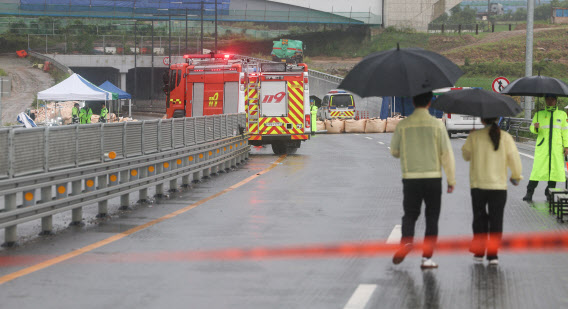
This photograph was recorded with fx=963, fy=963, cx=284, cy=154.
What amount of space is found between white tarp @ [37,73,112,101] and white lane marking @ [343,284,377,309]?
35.1 m

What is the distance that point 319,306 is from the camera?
7.61m

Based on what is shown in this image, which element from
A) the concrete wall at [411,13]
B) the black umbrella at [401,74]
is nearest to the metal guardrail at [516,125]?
the black umbrella at [401,74]

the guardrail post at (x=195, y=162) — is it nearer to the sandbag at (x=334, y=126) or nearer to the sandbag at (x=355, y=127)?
the sandbag at (x=334, y=126)

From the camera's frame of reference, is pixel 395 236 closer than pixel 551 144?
Yes

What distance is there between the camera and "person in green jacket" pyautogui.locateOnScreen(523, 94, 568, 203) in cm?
1522

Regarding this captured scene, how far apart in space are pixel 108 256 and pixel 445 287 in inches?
149

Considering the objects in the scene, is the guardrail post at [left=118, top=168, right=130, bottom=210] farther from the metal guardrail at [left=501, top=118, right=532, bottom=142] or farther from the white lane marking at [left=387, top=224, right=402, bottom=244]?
the metal guardrail at [left=501, top=118, right=532, bottom=142]

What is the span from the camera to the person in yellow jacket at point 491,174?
950 centimetres

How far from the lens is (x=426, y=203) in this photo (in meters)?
9.27

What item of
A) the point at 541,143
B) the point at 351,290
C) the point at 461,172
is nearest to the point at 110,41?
the point at 461,172

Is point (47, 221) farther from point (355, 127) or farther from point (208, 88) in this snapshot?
point (355, 127)

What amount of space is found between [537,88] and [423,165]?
218 inches

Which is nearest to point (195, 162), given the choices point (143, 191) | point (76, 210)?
point (143, 191)

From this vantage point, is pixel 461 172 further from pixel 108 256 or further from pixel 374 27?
pixel 374 27
